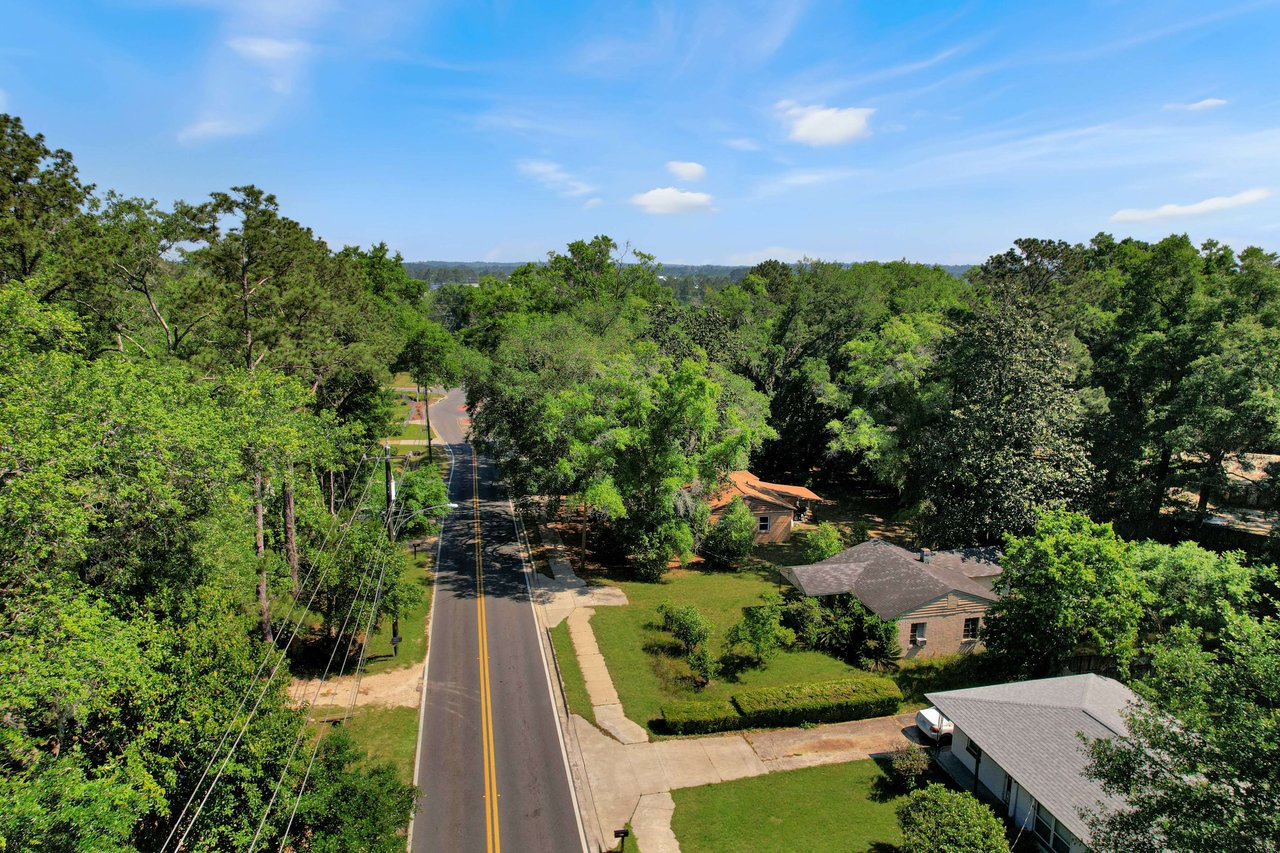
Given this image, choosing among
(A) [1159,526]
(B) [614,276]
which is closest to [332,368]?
(B) [614,276]

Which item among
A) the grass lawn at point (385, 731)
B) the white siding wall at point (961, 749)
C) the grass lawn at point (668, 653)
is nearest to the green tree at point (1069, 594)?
the white siding wall at point (961, 749)

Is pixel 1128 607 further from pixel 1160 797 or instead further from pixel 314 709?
pixel 314 709

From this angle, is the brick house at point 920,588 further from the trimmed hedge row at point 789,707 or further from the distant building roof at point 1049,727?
the distant building roof at point 1049,727

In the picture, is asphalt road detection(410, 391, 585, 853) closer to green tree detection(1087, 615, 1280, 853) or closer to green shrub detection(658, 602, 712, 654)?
green shrub detection(658, 602, 712, 654)

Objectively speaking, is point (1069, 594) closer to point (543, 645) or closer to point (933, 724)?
point (933, 724)

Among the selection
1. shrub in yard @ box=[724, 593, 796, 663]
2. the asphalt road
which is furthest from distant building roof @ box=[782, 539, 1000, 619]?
the asphalt road
